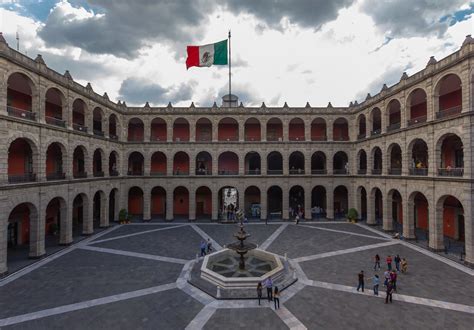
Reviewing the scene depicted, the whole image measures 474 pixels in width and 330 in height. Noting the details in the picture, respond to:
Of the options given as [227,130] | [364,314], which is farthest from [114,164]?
[364,314]

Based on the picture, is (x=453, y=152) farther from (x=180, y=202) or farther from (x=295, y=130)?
(x=180, y=202)

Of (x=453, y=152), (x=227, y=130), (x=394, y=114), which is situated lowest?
(x=453, y=152)

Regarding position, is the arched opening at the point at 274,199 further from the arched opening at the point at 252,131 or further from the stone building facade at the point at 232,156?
the arched opening at the point at 252,131

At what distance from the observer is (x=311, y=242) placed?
23.9 metres

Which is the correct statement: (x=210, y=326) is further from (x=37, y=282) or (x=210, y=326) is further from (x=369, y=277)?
(x=37, y=282)

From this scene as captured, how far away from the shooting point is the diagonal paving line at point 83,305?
1178 cm

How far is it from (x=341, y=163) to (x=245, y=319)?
31.9 metres

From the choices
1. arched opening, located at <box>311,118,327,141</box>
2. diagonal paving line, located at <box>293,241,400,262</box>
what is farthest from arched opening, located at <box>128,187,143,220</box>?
arched opening, located at <box>311,118,327,141</box>

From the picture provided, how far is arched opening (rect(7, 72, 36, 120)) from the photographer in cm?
1988

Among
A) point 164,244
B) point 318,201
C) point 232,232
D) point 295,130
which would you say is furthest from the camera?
point 318,201

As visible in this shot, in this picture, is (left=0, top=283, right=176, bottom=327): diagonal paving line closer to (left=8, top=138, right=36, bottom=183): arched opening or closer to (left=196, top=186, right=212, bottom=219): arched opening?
(left=8, top=138, right=36, bottom=183): arched opening

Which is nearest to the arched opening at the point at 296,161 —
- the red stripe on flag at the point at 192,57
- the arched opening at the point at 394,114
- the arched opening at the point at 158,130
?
the arched opening at the point at 394,114

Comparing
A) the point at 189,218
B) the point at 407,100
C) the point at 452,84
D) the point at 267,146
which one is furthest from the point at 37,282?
the point at 452,84

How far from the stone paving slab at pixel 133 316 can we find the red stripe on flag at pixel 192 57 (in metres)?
27.0
